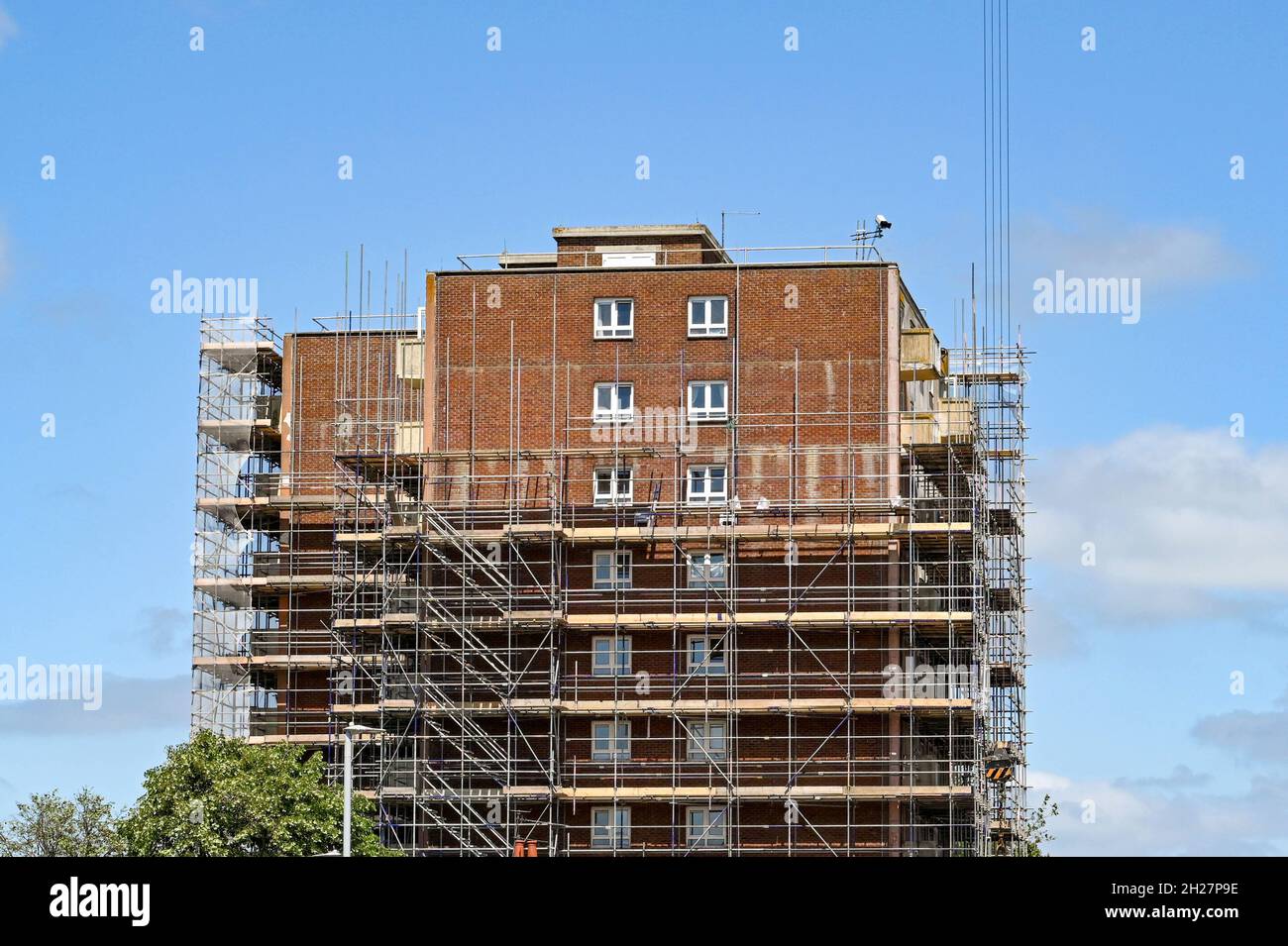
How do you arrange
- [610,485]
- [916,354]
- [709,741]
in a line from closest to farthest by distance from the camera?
[709,741] < [610,485] < [916,354]

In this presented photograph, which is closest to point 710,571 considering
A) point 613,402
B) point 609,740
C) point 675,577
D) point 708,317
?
point 675,577

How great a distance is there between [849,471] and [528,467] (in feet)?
33.4

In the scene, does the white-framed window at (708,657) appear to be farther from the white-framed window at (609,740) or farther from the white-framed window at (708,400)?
the white-framed window at (708,400)

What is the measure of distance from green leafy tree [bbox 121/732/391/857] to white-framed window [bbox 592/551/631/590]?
10173 mm

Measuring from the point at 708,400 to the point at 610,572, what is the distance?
6331 mm

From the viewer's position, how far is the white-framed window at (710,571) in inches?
2633

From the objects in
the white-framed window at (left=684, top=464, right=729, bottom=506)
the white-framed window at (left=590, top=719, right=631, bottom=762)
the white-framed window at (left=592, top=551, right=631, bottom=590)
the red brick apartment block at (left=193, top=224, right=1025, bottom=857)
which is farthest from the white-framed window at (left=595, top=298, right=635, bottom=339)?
the white-framed window at (left=590, top=719, right=631, bottom=762)

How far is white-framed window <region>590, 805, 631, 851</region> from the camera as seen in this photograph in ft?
215

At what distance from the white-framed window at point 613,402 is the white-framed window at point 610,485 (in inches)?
65.6

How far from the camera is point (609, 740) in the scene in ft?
218

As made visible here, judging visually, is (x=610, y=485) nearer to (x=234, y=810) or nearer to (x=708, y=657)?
(x=708, y=657)

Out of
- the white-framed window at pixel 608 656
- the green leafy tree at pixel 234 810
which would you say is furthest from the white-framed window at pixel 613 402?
the green leafy tree at pixel 234 810
